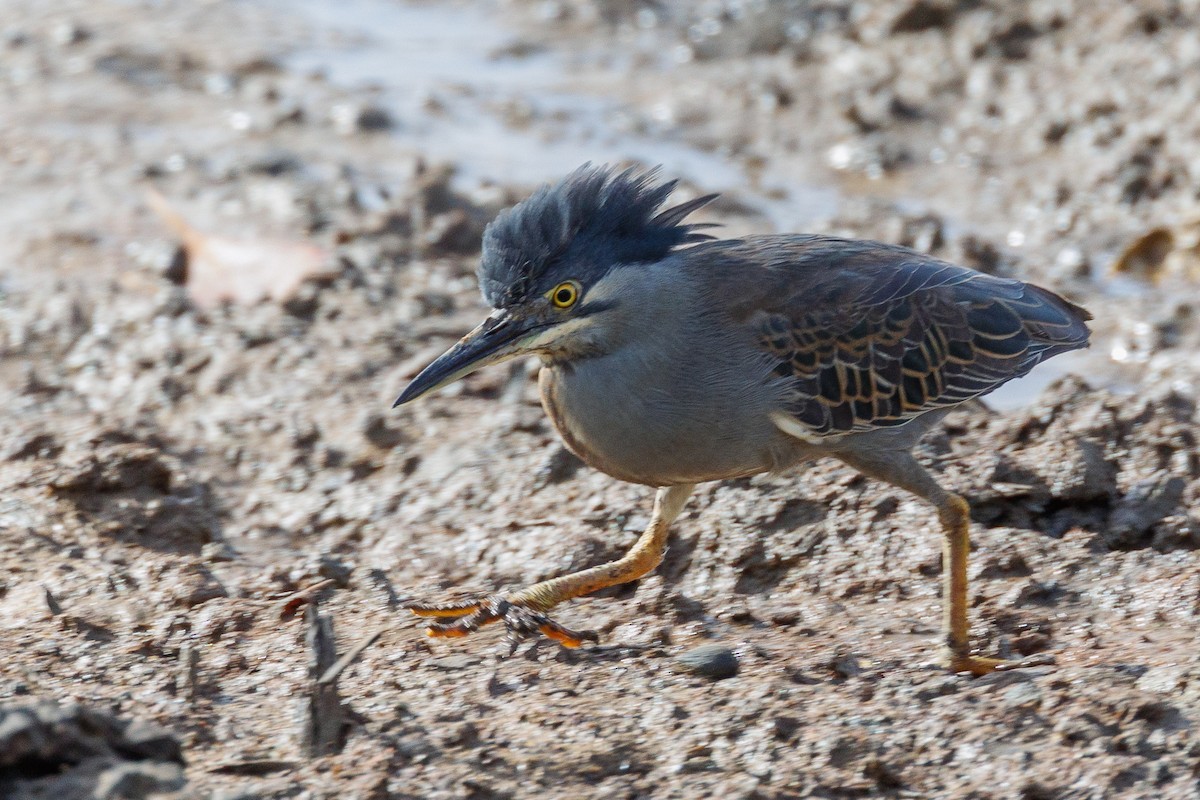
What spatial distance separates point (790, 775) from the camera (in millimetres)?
3990

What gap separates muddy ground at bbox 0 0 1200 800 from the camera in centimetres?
412

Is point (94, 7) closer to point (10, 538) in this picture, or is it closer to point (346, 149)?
point (346, 149)

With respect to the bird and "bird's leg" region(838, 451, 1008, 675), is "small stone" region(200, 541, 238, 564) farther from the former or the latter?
"bird's leg" region(838, 451, 1008, 675)

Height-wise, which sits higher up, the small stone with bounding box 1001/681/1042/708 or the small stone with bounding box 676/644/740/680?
the small stone with bounding box 676/644/740/680

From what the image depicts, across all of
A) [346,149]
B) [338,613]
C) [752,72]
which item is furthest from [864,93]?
[338,613]

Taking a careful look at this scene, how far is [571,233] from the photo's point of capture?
4719 millimetres

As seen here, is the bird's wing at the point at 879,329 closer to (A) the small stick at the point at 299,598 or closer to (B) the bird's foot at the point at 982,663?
(B) the bird's foot at the point at 982,663

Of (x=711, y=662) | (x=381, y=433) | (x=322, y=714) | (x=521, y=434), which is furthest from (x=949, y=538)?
(x=381, y=433)

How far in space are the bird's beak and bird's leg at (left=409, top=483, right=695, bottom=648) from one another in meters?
0.74

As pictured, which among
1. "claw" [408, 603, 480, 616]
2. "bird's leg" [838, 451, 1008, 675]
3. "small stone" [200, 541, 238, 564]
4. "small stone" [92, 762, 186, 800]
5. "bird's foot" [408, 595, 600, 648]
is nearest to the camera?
"small stone" [92, 762, 186, 800]

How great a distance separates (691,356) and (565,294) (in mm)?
451

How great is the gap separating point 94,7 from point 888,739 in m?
9.43

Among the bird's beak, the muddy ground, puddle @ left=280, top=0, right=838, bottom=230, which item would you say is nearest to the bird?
the bird's beak

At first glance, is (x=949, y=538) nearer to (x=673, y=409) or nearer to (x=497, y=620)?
(x=673, y=409)
